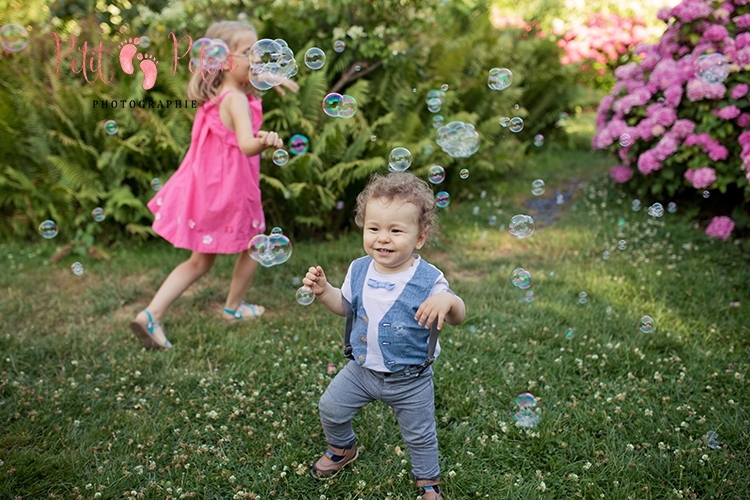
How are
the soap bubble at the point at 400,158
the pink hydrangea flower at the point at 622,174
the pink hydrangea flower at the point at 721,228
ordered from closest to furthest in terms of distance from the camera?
the soap bubble at the point at 400,158 → the pink hydrangea flower at the point at 721,228 → the pink hydrangea flower at the point at 622,174

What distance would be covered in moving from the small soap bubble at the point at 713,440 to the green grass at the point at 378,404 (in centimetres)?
4

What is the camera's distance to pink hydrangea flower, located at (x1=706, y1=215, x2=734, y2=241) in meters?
5.78

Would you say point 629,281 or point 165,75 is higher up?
point 165,75

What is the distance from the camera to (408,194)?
256cm

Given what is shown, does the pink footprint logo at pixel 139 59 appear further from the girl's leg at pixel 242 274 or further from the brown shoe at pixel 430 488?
the brown shoe at pixel 430 488

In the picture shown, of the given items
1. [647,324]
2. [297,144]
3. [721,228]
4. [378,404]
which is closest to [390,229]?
[378,404]

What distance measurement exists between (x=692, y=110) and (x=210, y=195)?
4.58m

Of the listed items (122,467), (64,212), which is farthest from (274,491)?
(64,212)

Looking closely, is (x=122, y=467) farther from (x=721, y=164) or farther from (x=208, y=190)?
(x=721, y=164)

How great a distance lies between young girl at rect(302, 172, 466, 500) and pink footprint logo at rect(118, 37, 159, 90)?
14.9 feet

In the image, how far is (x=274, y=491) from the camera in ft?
9.49

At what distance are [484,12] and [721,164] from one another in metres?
5.25

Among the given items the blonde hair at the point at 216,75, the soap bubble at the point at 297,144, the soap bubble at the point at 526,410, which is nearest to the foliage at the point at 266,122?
the soap bubble at the point at 297,144

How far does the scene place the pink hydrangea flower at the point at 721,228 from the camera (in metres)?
5.78
